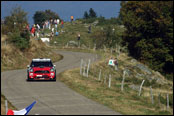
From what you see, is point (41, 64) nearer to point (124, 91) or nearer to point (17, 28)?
point (124, 91)

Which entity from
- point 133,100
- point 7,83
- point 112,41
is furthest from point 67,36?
point 133,100

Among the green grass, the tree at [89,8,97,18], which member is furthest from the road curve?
the tree at [89,8,97,18]

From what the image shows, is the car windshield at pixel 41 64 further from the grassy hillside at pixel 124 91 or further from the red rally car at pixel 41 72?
the grassy hillside at pixel 124 91

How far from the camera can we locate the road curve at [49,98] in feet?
56.0

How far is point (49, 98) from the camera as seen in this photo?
68.0 feet

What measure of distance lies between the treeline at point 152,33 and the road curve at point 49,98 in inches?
871

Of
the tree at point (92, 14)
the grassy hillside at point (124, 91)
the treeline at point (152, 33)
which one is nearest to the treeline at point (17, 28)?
the grassy hillside at point (124, 91)

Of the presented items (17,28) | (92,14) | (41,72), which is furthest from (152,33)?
(92,14)

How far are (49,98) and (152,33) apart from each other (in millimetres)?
31890

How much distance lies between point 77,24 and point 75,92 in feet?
267

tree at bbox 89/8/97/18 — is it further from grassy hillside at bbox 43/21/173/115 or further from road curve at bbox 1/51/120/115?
road curve at bbox 1/51/120/115

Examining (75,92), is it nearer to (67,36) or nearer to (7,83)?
(7,83)

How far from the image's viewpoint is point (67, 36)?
8256 centimetres

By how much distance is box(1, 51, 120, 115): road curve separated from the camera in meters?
17.1
